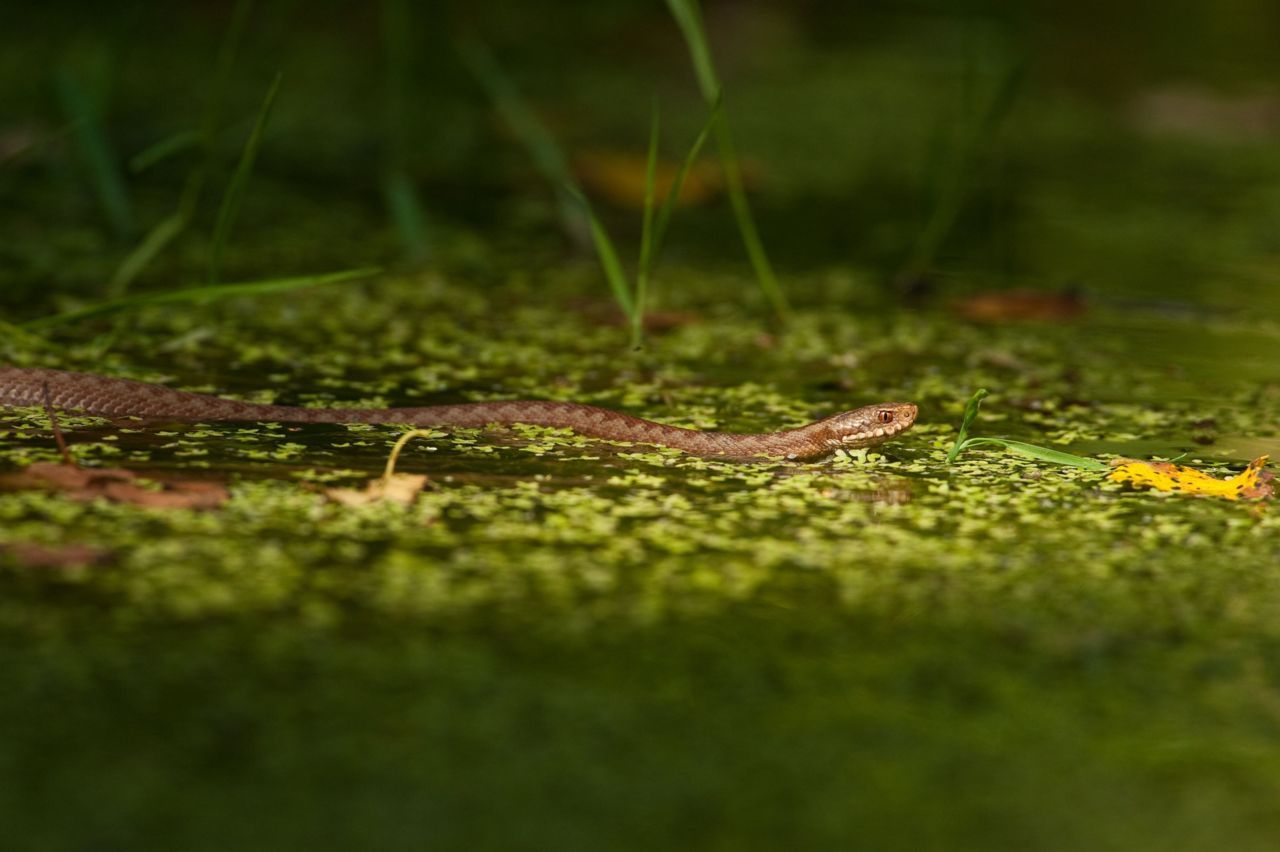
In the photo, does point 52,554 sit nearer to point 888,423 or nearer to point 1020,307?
point 888,423

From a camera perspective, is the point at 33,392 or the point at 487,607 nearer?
the point at 487,607

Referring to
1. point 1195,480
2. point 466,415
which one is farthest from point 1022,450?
point 466,415

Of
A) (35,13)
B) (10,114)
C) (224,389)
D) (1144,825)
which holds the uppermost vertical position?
(35,13)

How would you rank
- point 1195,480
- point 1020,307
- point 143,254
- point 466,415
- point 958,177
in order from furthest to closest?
point 1020,307, point 958,177, point 143,254, point 466,415, point 1195,480

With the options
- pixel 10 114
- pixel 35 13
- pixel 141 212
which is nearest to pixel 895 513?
pixel 141 212

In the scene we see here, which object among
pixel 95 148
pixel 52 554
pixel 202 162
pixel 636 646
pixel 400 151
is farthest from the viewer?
pixel 400 151

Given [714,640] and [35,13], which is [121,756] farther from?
[35,13]
